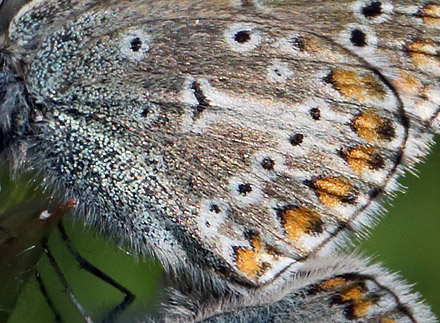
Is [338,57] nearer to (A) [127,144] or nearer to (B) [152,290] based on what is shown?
(A) [127,144]

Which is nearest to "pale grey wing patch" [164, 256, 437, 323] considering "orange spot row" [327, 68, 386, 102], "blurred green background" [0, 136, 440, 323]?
"blurred green background" [0, 136, 440, 323]

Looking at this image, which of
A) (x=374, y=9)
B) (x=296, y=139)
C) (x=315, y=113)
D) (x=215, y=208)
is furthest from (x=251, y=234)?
(x=374, y=9)

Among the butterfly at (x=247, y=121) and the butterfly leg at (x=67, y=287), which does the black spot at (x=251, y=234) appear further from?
the butterfly leg at (x=67, y=287)

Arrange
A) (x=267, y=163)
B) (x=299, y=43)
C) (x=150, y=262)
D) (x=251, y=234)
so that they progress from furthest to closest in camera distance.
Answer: (x=150, y=262) < (x=251, y=234) < (x=267, y=163) < (x=299, y=43)

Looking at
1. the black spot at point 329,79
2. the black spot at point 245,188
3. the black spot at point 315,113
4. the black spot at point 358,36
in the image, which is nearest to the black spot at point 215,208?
the black spot at point 245,188

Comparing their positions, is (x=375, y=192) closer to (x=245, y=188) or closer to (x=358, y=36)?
(x=245, y=188)
